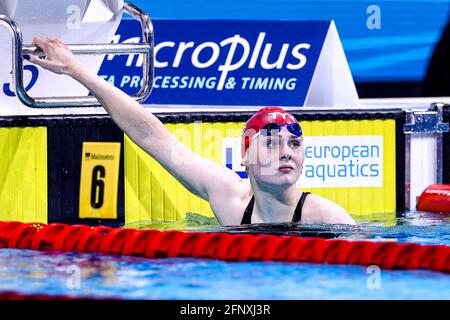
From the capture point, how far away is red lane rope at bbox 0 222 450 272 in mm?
3938

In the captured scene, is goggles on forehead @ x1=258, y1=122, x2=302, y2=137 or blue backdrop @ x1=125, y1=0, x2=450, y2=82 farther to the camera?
blue backdrop @ x1=125, y1=0, x2=450, y2=82

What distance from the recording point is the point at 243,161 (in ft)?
15.1

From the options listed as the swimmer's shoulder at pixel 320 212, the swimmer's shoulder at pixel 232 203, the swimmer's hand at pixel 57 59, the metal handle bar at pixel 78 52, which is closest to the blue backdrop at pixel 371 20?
the metal handle bar at pixel 78 52

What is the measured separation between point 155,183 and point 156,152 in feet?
3.17

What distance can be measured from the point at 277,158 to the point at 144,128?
653 millimetres

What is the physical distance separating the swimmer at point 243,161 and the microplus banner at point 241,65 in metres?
1.94

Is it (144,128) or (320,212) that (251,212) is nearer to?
(320,212)

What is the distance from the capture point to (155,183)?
5.73 m

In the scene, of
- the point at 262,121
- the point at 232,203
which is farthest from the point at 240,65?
the point at 262,121

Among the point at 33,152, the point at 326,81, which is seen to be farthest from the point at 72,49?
the point at 326,81

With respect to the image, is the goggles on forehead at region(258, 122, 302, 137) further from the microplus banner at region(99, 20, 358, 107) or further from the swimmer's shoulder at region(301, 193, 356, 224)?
the microplus banner at region(99, 20, 358, 107)

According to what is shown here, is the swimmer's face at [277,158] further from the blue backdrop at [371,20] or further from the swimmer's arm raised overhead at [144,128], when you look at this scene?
the blue backdrop at [371,20]

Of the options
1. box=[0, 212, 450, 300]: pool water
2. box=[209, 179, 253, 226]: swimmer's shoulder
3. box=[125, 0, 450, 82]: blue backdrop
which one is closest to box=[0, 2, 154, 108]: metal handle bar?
box=[209, 179, 253, 226]: swimmer's shoulder

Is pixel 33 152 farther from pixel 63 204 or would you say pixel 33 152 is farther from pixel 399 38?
pixel 399 38
